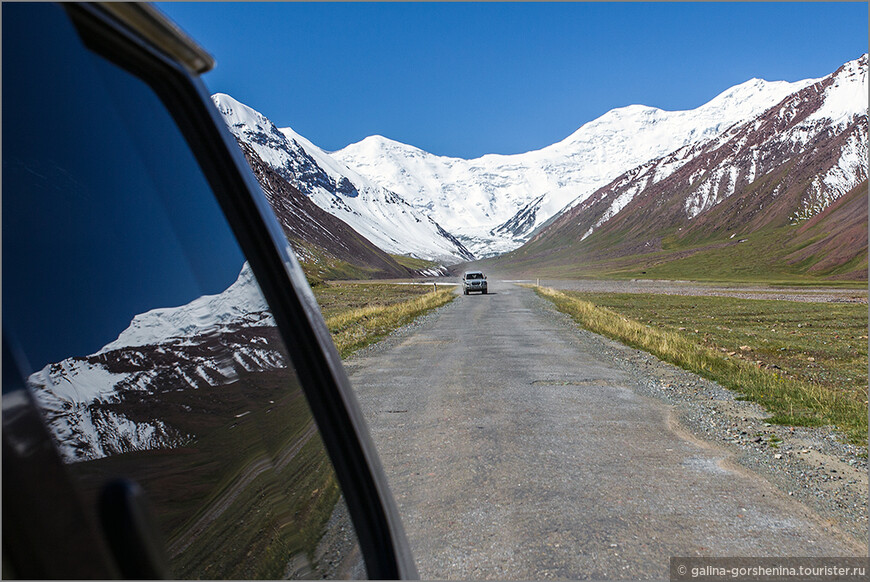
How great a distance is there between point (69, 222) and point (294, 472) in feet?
2.53

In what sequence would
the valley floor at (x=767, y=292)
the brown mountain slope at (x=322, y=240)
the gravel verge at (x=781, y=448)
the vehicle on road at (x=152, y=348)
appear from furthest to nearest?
the brown mountain slope at (x=322, y=240) → the valley floor at (x=767, y=292) → the gravel verge at (x=781, y=448) → the vehicle on road at (x=152, y=348)

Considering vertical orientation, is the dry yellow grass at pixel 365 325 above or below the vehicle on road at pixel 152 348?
below

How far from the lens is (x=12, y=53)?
2.83 ft

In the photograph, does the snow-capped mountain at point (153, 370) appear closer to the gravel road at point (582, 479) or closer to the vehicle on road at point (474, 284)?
the gravel road at point (582, 479)

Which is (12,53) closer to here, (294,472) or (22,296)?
(22,296)

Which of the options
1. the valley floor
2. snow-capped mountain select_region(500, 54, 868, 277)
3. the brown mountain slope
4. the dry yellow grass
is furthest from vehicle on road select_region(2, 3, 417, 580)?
the brown mountain slope

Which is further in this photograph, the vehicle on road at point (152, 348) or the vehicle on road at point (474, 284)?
the vehicle on road at point (474, 284)

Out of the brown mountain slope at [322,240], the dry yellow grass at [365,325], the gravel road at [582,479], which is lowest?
the gravel road at [582,479]

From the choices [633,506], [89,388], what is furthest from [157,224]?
[633,506]

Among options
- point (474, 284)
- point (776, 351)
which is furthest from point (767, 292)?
point (776, 351)

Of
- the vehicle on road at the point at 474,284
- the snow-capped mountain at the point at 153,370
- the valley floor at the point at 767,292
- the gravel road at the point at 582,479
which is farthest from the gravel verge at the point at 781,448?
the vehicle on road at the point at 474,284

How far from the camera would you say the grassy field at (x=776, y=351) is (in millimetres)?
7793

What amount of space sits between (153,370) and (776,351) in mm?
16301

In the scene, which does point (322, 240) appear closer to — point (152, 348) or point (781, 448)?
point (781, 448)
